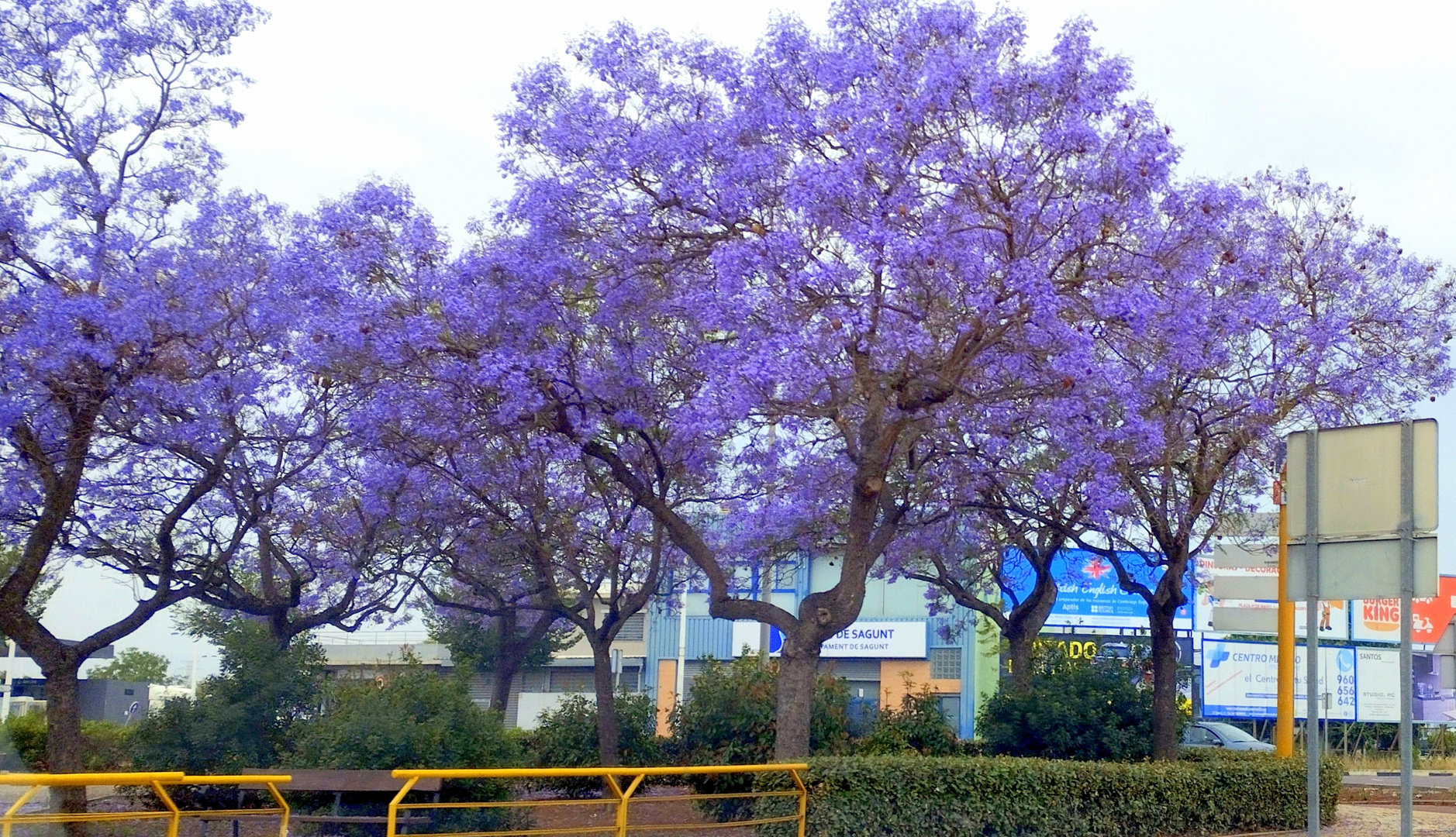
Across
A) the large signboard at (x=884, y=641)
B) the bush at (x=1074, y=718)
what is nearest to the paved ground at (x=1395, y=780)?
the bush at (x=1074, y=718)

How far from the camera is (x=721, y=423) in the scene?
13625 mm

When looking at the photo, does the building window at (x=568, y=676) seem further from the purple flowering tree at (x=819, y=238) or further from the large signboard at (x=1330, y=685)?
the purple flowering tree at (x=819, y=238)

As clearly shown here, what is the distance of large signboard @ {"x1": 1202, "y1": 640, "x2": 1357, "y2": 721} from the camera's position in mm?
41125

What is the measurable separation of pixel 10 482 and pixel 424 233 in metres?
5.42

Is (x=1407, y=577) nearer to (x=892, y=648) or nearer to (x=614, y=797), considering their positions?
(x=614, y=797)

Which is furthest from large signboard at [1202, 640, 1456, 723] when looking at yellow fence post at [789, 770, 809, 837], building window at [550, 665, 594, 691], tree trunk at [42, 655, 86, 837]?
tree trunk at [42, 655, 86, 837]

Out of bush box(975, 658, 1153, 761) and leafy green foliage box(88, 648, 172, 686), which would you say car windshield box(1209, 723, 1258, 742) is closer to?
bush box(975, 658, 1153, 761)

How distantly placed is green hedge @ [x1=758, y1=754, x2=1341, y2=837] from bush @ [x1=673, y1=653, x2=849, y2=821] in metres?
4.26

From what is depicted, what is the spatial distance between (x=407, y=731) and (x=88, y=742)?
9.04 m

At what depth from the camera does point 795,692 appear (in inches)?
550

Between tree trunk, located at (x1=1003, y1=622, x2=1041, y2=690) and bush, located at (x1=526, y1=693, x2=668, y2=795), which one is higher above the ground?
tree trunk, located at (x1=1003, y1=622, x2=1041, y2=690)

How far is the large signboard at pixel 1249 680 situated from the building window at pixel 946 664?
24.2 ft

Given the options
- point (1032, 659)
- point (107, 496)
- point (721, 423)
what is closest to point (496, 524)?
point (107, 496)

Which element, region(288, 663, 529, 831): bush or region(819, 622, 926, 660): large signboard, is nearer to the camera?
region(288, 663, 529, 831): bush
